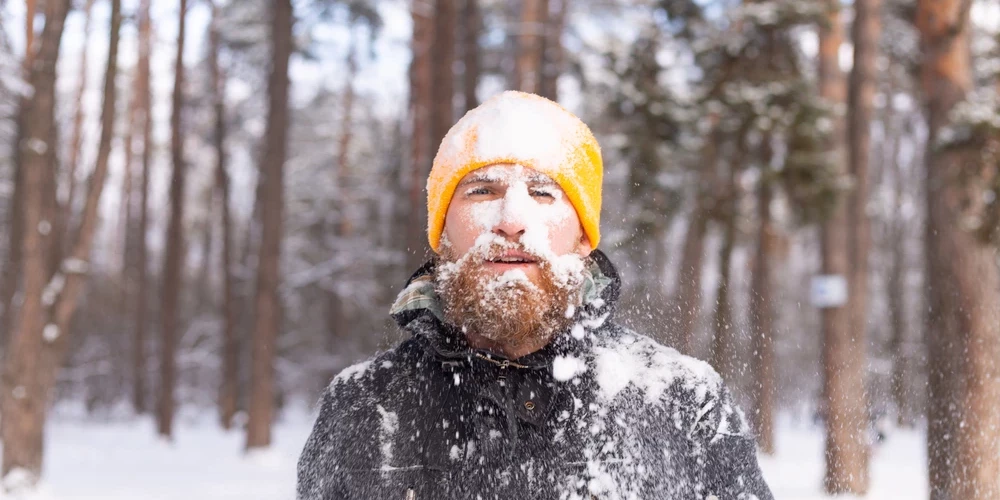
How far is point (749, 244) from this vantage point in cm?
1858

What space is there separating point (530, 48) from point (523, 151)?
1264 centimetres

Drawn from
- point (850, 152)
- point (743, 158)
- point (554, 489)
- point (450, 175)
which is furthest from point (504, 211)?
point (743, 158)

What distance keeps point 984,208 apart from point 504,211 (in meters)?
5.52

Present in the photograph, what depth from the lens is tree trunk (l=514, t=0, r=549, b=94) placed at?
13758 mm

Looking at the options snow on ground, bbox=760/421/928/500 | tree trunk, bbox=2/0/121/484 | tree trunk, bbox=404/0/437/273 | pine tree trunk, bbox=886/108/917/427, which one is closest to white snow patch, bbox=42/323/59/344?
tree trunk, bbox=2/0/121/484

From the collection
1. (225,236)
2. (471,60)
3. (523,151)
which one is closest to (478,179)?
(523,151)

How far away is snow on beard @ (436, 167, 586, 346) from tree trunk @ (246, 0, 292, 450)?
11497 mm

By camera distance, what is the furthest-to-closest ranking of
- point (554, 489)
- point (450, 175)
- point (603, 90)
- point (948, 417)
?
point (603, 90)
point (948, 417)
point (450, 175)
point (554, 489)

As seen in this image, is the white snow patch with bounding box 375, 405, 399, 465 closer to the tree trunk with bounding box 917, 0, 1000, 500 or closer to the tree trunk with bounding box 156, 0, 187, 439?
the tree trunk with bounding box 917, 0, 1000, 500

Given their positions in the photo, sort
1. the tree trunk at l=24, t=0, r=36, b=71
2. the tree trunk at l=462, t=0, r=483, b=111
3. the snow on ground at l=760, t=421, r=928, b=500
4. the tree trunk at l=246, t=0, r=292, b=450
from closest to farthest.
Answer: the tree trunk at l=24, t=0, r=36, b=71, the snow on ground at l=760, t=421, r=928, b=500, the tree trunk at l=462, t=0, r=483, b=111, the tree trunk at l=246, t=0, r=292, b=450

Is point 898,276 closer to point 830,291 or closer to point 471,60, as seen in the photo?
point 830,291

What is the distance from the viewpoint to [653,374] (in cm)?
177

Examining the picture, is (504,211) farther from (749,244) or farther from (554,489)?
(749,244)

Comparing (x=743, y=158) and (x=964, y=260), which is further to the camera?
(x=743, y=158)
